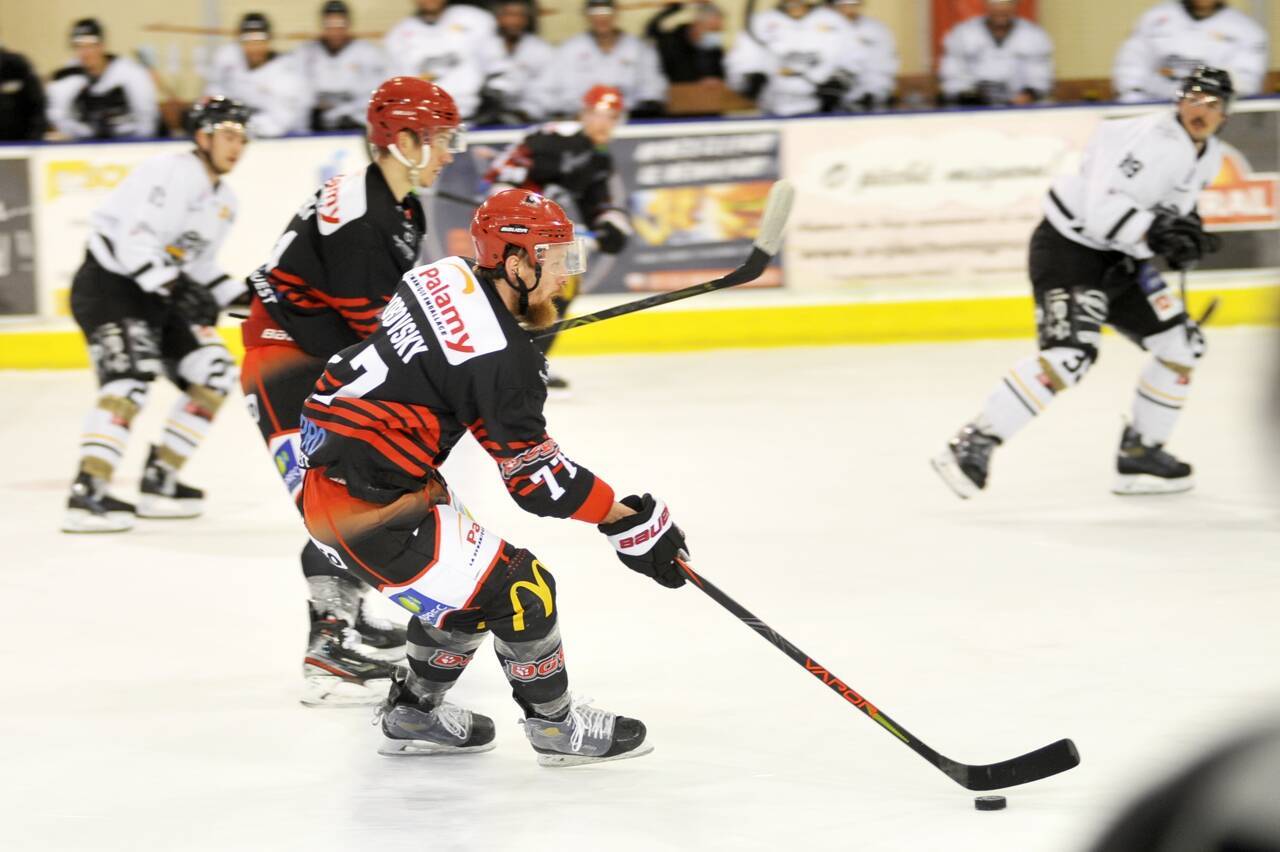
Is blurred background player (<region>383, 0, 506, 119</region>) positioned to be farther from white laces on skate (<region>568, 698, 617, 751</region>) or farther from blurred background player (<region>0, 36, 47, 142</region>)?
white laces on skate (<region>568, 698, 617, 751</region>)

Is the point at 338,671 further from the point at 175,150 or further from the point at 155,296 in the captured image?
the point at 175,150

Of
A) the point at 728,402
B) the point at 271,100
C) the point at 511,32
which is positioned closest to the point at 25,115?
the point at 271,100

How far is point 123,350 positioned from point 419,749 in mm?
2331

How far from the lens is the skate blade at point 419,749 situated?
3314 mm

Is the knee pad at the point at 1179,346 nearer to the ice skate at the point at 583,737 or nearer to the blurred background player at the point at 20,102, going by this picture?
the ice skate at the point at 583,737

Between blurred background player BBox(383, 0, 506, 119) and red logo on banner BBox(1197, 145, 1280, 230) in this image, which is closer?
red logo on banner BBox(1197, 145, 1280, 230)

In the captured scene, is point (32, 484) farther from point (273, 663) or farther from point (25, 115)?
point (25, 115)

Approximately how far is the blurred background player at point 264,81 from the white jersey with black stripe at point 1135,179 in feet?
14.1

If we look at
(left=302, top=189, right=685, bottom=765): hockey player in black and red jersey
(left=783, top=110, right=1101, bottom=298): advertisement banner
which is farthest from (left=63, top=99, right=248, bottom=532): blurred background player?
(left=783, top=110, right=1101, bottom=298): advertisement banner

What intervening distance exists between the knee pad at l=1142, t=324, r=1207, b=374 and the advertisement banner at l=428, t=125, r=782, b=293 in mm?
2953

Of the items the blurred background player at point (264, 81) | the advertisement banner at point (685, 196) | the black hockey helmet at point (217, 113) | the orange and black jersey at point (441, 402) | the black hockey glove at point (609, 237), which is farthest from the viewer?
the blurred background player at point (264, 81)

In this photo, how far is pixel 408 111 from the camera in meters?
3.61

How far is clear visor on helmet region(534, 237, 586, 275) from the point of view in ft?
9.84

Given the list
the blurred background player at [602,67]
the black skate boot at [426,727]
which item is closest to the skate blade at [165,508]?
the black skate boot at [426,727]
